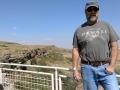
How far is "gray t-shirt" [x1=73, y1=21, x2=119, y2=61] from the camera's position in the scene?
2.35m

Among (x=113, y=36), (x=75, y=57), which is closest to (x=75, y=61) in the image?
(x=75, y=57)

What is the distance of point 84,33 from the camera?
2.47 meters

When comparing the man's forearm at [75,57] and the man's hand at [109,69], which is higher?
the man's forearm at [75,57]

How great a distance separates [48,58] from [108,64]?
17652mm

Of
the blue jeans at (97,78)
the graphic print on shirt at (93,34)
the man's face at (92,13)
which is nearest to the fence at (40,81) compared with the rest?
the blue jeans at (97,78)

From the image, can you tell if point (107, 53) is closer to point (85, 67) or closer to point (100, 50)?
point (100, 50)

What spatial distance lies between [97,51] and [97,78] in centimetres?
39

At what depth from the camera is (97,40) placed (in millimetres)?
2367

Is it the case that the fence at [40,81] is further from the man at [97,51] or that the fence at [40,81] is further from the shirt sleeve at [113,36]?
the shirt sleeve at [113,36]

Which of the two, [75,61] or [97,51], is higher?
[97,51]

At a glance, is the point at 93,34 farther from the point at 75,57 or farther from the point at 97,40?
the point at 75,57

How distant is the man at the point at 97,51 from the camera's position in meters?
2.34

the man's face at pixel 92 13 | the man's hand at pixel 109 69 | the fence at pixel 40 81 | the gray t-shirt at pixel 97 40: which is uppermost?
the man's face at pixel 92 13

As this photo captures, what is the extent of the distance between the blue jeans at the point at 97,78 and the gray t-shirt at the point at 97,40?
0.14m
